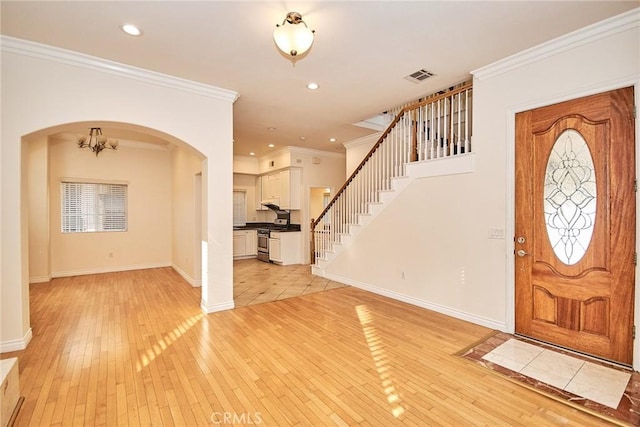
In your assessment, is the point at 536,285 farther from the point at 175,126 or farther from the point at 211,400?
the point at 175,126

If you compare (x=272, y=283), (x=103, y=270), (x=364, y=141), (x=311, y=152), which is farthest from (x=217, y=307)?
(x=311, y=152)

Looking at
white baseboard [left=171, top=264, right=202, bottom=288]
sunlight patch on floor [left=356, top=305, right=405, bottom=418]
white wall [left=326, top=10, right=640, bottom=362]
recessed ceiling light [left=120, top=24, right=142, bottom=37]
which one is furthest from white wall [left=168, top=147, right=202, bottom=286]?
white wall [left=326, top=10, right=640, bottom=362]

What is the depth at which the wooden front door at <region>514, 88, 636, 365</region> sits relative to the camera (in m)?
2.68

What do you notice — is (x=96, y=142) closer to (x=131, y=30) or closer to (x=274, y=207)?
(x=274, y=207)

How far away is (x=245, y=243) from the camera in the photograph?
8828 millimetres

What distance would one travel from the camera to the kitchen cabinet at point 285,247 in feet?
25.5

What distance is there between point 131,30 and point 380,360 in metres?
3.97

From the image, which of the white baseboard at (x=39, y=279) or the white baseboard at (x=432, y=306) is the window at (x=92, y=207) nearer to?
the white baseboard at (x=39, y=279)

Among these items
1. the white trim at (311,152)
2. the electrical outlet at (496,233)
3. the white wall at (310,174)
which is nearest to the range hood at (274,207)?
the white wall at (310,174)

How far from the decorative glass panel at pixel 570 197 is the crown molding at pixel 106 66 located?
4098 mm

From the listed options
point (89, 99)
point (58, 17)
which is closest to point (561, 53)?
point (58, 17)

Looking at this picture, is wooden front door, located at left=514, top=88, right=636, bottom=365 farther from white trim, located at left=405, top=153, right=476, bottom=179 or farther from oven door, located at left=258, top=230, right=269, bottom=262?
oven door, located at left=258, top=230, right=269, bottom=262

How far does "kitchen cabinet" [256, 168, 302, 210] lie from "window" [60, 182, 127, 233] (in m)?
3.67

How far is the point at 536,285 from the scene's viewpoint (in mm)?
3213
